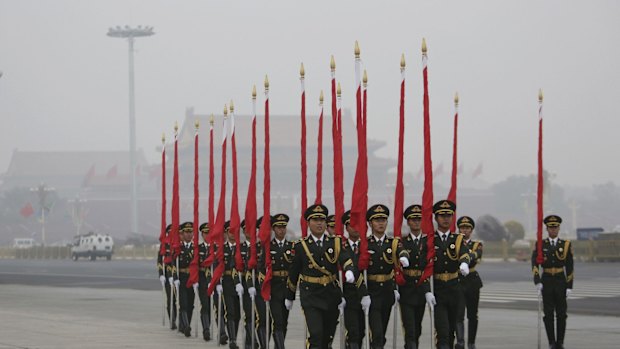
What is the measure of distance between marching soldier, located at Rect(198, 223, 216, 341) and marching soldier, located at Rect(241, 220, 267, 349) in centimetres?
173

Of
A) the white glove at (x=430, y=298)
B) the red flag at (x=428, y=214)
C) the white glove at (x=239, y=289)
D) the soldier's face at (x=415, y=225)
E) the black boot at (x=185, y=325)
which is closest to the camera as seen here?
the white glove at (x=430, y=298)

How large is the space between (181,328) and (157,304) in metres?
8.05

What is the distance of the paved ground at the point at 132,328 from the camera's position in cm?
1634

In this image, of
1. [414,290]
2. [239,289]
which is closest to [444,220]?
[414,290]

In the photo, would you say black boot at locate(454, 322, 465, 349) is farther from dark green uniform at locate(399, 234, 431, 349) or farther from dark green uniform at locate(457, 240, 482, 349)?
dark green uniform at locate(399, 234, 431, 349)

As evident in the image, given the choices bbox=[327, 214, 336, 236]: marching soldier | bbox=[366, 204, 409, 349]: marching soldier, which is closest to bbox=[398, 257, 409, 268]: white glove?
bbox=[366, 204, 409, 349]: marching soldier

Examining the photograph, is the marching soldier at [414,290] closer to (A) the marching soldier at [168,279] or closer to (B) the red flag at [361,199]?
(B) the red flag at [361,199]

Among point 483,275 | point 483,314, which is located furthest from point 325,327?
point 483,275

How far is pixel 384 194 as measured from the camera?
438 feet

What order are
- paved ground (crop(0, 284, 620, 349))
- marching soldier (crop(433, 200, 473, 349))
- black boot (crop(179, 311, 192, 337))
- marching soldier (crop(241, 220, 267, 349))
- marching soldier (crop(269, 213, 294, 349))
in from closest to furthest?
marching soldier (crop(433, 200, 473, 349)) → marching soldier (crop(269, 213, 294, 349)) → marching soldier (crop(241, 220, 267, 349)) → paved ground (crop(0, 284, 620, 349)) → black boot (crop(179, 311, 192, 337))

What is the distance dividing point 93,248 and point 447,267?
61.4 m

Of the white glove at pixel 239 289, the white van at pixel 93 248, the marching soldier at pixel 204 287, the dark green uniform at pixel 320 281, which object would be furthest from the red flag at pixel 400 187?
the white van at pixel 93 248

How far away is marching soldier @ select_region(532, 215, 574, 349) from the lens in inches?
574

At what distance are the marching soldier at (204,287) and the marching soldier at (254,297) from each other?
1730mm
